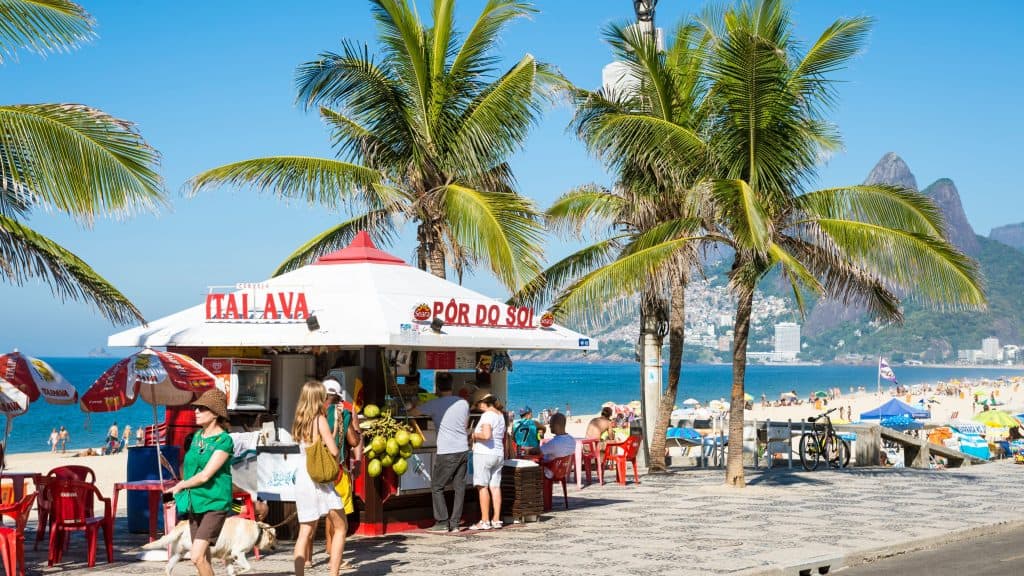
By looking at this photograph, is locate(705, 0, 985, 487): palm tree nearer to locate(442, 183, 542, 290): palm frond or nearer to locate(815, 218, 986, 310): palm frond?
locate(815, 218, 986, 310): palm frond

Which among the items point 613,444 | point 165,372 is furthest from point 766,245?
point 165,372

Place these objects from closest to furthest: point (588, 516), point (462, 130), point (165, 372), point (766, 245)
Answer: point (165, 372), point (588, 516), point (766, 245), point (462, 130)

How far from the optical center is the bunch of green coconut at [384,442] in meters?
11.4

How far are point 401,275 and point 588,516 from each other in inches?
151

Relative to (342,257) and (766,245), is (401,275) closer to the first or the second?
(342,257)

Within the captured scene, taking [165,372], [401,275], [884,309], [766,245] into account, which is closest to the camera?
[165,372]

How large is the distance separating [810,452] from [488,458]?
12.0 m

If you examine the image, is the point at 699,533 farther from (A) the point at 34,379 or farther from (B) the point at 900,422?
(B) the point at 900,422

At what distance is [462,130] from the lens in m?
16.7

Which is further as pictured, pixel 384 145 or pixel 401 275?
pixel 384 145

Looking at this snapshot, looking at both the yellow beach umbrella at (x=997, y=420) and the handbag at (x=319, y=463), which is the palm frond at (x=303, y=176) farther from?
the yellow beach umbrella at (x=997, y=420)

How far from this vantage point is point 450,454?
12.3 meters

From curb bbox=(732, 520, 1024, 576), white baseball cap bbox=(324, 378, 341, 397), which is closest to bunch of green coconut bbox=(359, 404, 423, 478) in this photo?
white baseball cap bbox=(324, 378, 341, 397)

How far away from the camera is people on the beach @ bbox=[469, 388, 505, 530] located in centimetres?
1234
